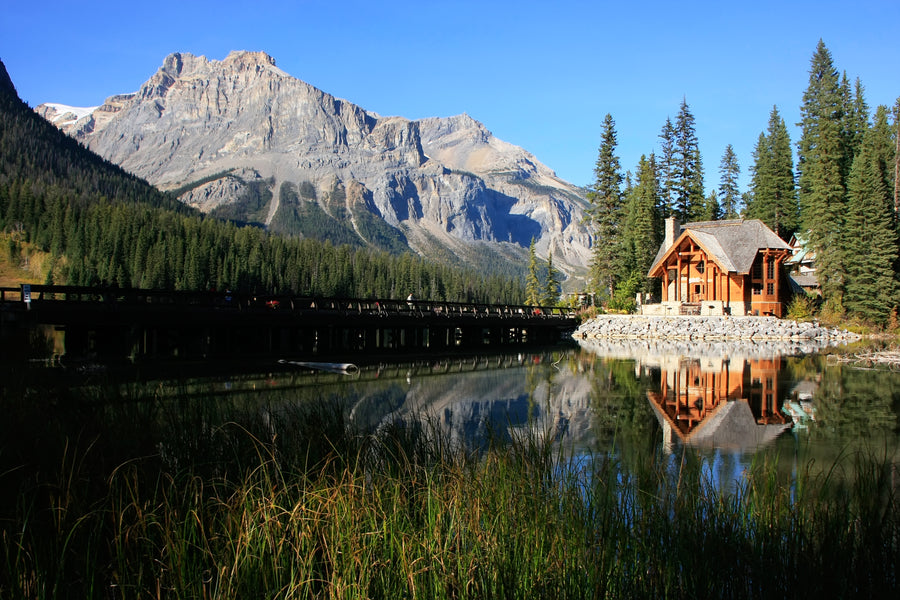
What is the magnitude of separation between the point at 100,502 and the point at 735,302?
1987 inches

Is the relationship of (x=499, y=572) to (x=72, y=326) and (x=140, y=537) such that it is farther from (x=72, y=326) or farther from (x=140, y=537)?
(x=72, y=326)

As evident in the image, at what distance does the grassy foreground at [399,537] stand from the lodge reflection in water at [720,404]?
22.5 feet

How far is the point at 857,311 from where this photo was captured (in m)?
45.4

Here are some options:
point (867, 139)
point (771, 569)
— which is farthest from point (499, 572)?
point (867, 139)

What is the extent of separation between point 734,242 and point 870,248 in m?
8.80

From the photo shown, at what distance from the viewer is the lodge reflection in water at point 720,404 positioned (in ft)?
42.4

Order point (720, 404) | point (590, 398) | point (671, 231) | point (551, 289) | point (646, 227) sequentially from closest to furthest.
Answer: point (720, 404)
point (590, 398)
point (671, 231)
point (646, 227)
point (551, 289)

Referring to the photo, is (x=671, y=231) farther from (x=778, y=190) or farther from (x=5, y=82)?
(x=5, y=82)

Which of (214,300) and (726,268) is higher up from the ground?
(726,268)

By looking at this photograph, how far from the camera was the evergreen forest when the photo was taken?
45062 mm

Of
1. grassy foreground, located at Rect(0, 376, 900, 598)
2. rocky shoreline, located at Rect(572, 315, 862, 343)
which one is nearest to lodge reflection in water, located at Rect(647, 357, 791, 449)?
grassy foreground, located at Rect(0, 376, 900, 598)

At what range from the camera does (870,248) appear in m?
44.3

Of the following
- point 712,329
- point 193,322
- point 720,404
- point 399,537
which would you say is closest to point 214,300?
point 193,322

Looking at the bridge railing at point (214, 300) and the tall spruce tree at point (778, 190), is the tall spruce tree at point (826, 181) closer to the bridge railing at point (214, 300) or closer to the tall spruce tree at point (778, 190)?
the tall spruce tree at point (778, 190)
